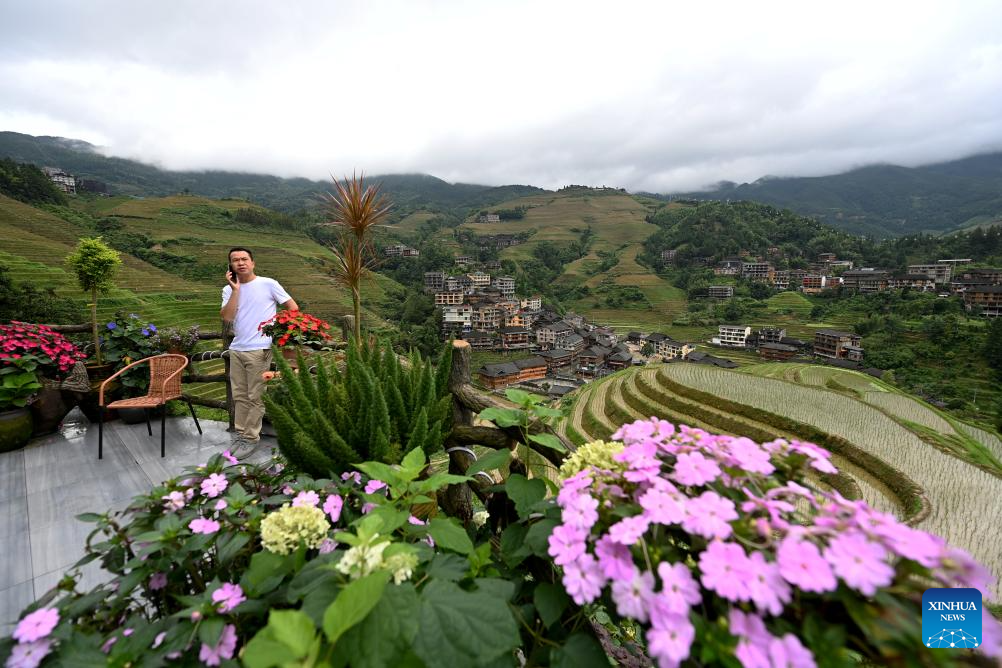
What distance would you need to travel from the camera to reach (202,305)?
27.3 meters

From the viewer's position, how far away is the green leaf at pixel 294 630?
1.95ft

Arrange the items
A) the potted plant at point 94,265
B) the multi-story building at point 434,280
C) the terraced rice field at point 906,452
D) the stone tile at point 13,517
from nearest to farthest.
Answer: the stone tile at point 13,517, the potted plant at point 94,265, the terraced rice field at point 906,452, the multi-story building at point 434,280

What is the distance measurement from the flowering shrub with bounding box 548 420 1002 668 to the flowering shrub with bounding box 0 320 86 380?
5365 mm

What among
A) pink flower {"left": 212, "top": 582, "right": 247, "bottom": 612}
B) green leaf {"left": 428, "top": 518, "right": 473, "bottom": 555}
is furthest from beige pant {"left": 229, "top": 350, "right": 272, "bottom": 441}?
green leaf {"left": 428, "top": 518, "right": 473, "bottom": 555}

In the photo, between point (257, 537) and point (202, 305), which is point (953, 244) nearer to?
point (257, 537)

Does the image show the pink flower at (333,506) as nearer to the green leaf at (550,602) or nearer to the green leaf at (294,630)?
the green leaf at (294,630)

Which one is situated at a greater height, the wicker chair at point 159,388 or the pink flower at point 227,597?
the pink flower at point 227,597

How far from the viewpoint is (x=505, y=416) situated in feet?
4.67

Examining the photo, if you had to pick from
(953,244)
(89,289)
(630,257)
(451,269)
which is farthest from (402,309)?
(953,244)

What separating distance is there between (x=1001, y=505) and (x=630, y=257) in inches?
3489

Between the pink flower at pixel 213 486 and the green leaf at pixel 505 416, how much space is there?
0.94 meters

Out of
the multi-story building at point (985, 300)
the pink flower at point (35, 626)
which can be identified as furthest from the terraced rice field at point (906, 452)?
the multi-story building at point (985, 300)

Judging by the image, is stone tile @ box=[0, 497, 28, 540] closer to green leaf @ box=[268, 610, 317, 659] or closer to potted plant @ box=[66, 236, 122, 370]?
potted plant @ box=[66, 236, 122, 370]

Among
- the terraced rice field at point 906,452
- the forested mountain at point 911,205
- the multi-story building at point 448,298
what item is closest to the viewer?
the terraced rice field at point 906,452
